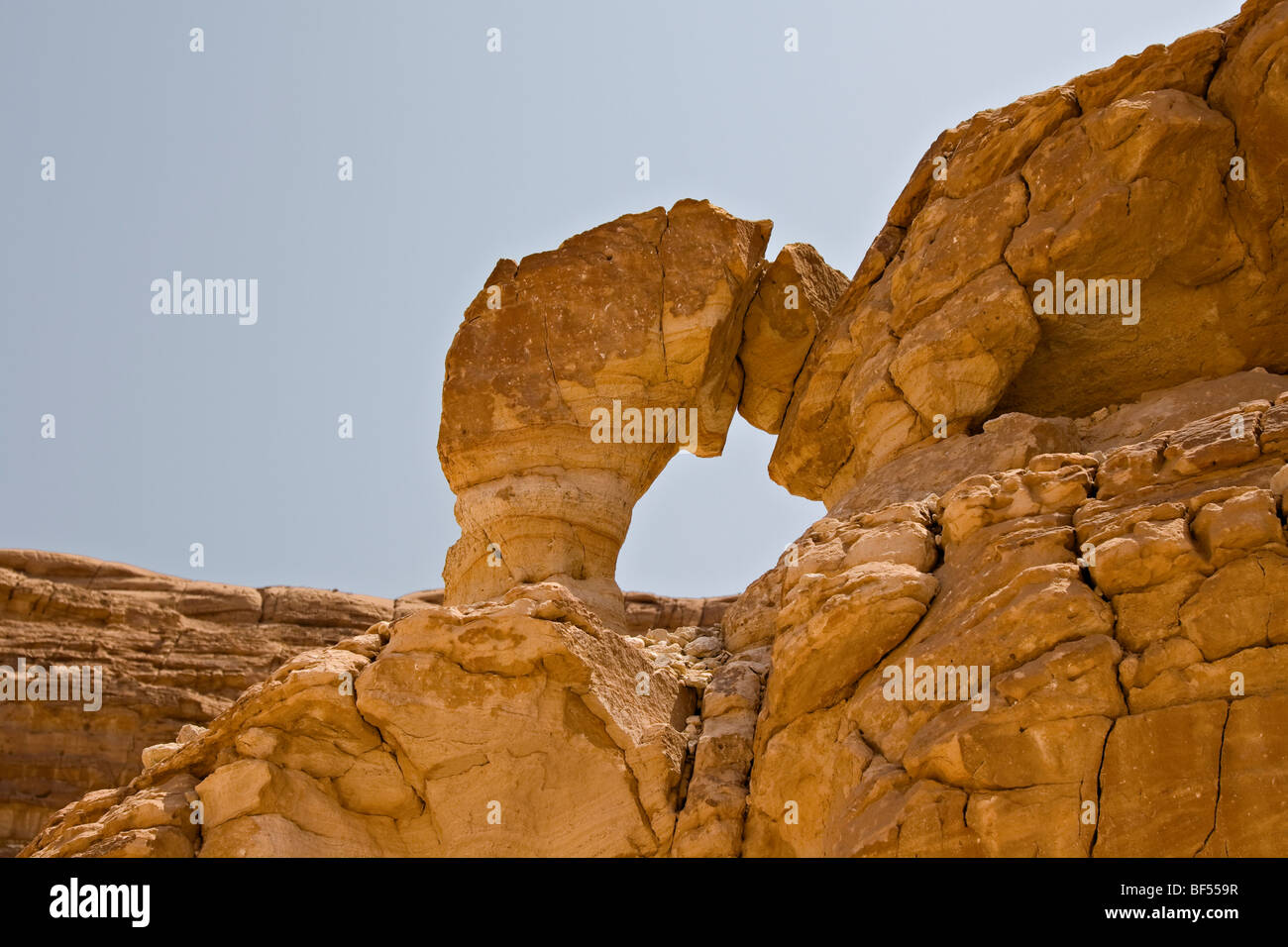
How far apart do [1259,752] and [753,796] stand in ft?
14.9

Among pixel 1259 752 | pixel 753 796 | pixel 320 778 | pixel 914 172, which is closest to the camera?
pixel 1259 752

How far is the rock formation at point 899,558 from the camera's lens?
416 inches

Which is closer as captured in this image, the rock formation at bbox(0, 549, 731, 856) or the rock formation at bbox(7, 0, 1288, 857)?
the rock formation at bbox(7, 0, 1288, 857)

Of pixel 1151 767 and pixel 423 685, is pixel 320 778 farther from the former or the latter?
pixel 1151 767

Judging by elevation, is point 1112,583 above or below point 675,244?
below

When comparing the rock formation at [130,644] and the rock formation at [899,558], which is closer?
the rock formation at [899,558]

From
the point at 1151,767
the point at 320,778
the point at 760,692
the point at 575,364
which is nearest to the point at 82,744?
the point at 575,364

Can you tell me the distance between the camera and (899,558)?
1299 cm

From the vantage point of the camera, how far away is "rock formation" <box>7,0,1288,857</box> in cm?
1056

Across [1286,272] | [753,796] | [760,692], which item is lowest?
[753,796]

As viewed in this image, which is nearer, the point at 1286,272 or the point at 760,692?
the point at 760,692

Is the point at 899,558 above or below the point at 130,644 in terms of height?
below

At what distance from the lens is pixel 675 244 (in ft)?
66.7

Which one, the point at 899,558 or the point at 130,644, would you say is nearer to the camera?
the point at 899,558
